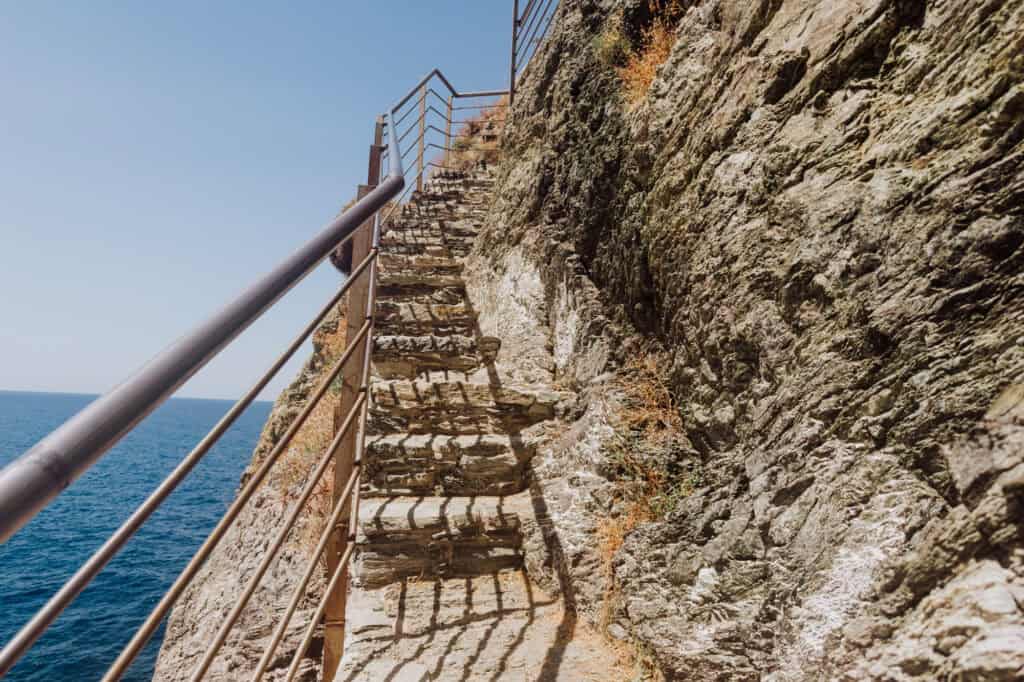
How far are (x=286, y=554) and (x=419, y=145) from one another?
6908 millimetres

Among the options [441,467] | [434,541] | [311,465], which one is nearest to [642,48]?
[441,467]

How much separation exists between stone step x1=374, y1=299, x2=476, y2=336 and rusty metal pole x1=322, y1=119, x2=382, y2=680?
3.03 meters

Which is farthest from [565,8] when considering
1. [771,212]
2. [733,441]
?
[733,441]

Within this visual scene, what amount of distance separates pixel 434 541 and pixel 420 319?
287 cm

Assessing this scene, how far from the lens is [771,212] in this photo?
2.46 meters

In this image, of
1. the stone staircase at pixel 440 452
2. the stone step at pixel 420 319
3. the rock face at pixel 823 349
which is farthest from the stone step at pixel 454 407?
the stone step at pixel 420 319

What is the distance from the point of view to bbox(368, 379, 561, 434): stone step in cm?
410

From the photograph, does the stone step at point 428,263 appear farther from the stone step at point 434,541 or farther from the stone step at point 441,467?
the stone step at point 434,541

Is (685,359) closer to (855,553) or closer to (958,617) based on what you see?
(855,553)

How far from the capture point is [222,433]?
1399mm

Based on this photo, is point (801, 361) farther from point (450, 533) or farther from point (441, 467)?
point (441, 467)

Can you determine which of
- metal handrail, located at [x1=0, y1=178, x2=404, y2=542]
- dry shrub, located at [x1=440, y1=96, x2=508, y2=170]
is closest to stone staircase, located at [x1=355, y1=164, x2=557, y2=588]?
metal handrail, located at [x1=0, y1=178, x2=404, y2=542]

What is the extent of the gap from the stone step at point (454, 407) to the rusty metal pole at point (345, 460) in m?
1.52

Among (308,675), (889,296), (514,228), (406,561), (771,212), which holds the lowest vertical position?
(308,675)
